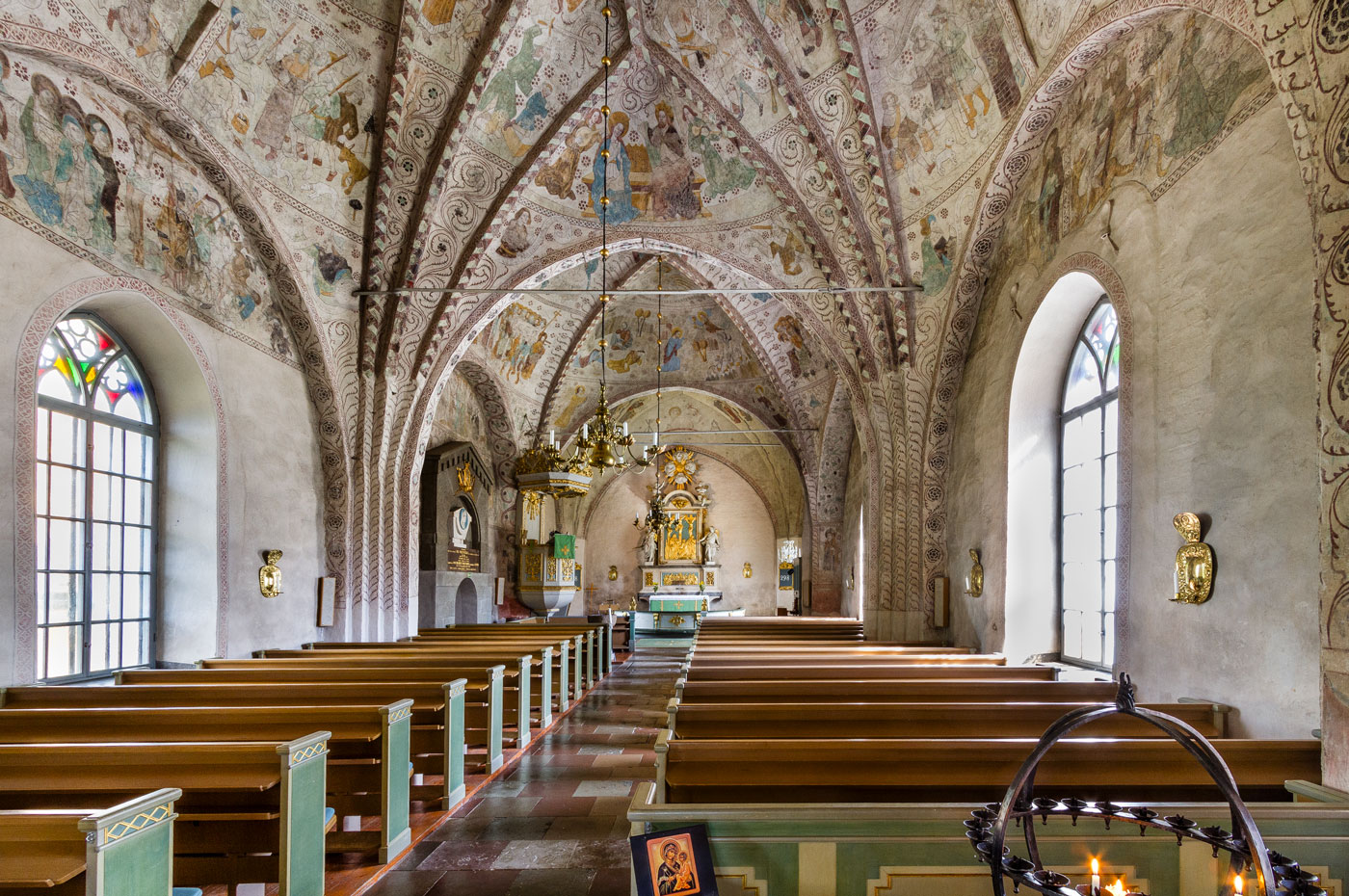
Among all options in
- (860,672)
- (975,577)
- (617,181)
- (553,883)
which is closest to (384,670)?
(553,883)

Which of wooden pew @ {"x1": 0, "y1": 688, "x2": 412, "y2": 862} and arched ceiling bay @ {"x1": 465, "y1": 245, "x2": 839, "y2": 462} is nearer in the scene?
wooden pew @ {"x1": 0, "y1": 688, "x2": 412, "y2": 862}

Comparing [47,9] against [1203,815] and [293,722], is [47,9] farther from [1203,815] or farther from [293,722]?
[1203,815]

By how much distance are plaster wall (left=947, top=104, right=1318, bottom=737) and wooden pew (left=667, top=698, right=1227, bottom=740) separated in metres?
0.67

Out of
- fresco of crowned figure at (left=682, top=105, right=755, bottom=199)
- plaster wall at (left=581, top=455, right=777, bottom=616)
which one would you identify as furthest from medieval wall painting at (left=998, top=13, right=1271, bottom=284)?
plaster wall at (left=581, top=455, right=777, bottom=616)

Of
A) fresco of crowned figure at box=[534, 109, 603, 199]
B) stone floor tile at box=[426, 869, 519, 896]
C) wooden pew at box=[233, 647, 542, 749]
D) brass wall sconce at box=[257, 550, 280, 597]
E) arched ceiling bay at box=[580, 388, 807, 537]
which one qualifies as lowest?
stone floor tile at box=[426, 869, 519, 896]

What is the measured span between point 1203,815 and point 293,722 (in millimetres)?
4708

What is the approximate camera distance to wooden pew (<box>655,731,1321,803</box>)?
13.2 feet

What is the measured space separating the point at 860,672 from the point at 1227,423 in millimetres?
3182

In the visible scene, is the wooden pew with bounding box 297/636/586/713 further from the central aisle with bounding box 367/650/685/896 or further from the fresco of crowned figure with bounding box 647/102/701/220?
the fresco of crowned figure with bounding box 647/102/701/220

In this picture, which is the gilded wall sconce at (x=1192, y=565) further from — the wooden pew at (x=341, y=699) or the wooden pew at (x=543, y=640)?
the wooden pew at (x=543, y=640)

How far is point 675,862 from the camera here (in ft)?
10.2

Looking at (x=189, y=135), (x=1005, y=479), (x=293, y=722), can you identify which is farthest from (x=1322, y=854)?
(x=189, y=135)

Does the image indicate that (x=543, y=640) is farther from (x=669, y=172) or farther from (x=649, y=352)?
(x=649, y=352)

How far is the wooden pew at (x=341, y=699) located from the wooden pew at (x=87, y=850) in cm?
300
